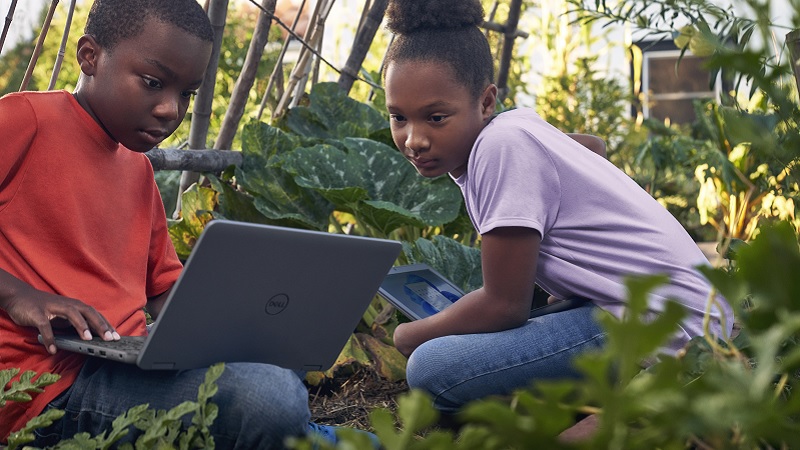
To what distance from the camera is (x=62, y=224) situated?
1.66 metres

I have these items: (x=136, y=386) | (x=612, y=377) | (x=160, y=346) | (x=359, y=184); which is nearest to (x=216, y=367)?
(x=160, y=346)

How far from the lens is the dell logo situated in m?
1.46

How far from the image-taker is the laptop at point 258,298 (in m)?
1.35

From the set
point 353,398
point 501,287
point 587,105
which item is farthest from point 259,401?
point 587,105

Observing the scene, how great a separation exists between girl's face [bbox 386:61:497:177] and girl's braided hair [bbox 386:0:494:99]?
0.08ft

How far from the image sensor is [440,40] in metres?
1.92

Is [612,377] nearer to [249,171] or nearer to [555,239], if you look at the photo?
[555,239]

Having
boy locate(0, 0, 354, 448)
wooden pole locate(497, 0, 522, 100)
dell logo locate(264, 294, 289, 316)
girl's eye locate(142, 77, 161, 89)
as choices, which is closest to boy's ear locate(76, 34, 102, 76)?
boy locate(0, 0, 354, 448)

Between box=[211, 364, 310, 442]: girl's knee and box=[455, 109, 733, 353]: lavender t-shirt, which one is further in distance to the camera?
box=[455, 109, 733, 353]: lavender t-shirt

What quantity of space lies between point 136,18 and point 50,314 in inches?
22.9

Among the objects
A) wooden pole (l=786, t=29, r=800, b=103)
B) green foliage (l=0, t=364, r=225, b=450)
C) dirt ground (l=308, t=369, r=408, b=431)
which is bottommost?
dirt ground (l=308, t=369, r=408, b=431)

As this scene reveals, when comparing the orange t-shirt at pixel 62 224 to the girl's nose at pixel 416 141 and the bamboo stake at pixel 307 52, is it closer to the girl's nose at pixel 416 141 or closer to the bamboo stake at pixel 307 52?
the girl's nose at pixel 416 141

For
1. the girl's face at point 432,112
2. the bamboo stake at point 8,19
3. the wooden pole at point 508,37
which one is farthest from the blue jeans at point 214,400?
the wooden pole at point 508,37

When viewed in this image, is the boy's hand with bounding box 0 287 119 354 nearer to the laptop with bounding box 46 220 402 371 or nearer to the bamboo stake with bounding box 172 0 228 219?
the laptop with bounding box 46 220 402 371
